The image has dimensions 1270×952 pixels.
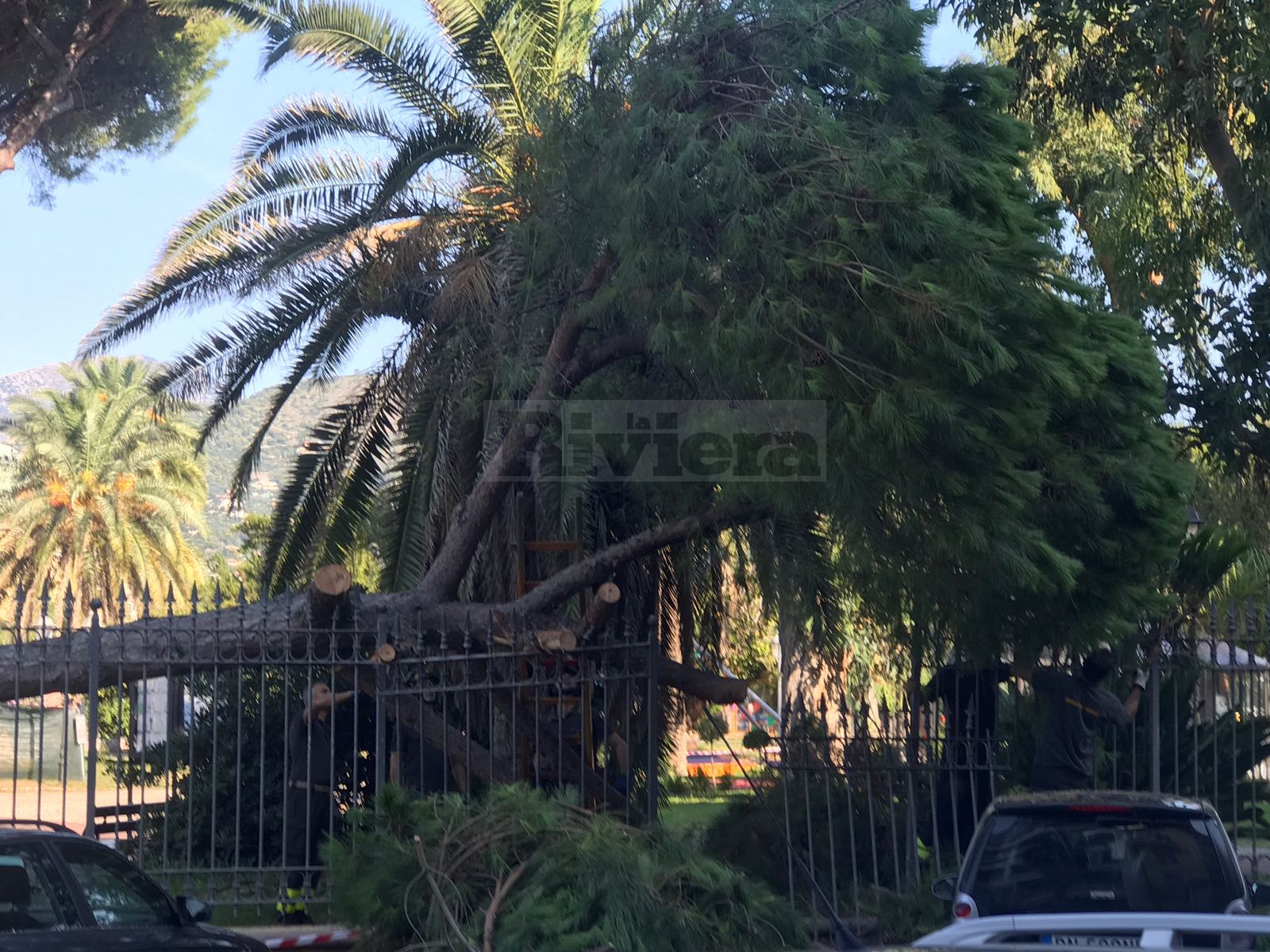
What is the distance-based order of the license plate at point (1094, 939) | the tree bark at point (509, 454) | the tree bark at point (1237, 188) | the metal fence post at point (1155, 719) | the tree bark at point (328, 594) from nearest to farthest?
the license plate at point (1094, 939)
the tree bark at point (328, 594)
the tree bark at point (509, 454)
the metal fence post at point (1155, 719)
the tree bark at point (1237, 188)

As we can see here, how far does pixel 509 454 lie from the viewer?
9555mm

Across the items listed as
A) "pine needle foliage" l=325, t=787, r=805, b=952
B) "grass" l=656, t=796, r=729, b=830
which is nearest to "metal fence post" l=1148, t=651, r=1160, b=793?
"pine needle foliage" l=325, t=787, r=805, b=952

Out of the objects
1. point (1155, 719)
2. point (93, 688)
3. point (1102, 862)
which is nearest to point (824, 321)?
point (1102, 862)

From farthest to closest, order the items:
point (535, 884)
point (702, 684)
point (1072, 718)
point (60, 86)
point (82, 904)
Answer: point (60, 86)
point (702, 684)
point (1072, 718)
point (535, 884)
point (82, 904)

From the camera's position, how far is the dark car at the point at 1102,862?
5.40m

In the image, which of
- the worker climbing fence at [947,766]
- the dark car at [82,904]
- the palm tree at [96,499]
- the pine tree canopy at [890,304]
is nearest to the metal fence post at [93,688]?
the dark car at [82,904]

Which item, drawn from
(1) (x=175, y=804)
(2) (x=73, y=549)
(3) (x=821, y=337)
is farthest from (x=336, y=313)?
(2) (x=73, y=549)

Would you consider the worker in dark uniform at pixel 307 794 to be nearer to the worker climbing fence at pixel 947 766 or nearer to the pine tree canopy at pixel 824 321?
the pine tree canopy at pixel 824 321

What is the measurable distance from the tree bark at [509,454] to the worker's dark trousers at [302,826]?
1.65 metres

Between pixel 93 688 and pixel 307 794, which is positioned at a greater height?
pixel 93 688

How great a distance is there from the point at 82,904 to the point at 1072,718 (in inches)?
237

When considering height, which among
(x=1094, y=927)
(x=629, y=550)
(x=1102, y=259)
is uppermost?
(x=1102, y=259)

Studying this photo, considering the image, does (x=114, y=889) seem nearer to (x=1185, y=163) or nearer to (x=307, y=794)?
(x=307, y=794)

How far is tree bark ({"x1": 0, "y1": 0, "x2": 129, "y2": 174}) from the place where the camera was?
17.4m
